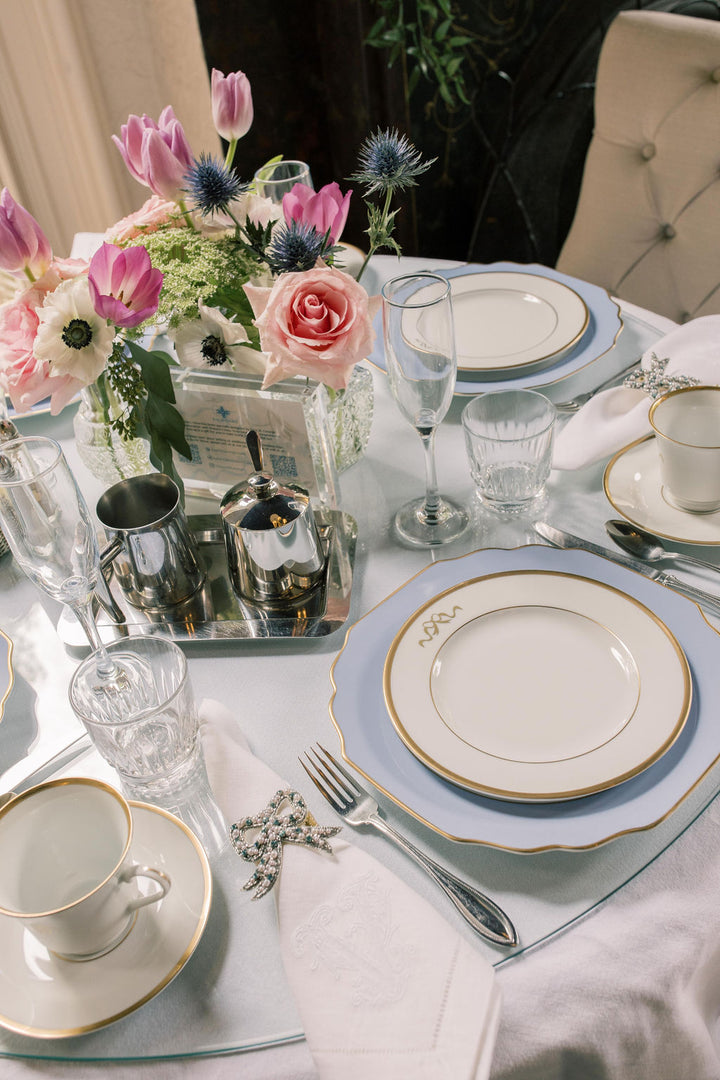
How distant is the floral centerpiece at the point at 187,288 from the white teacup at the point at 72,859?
0.37 metres

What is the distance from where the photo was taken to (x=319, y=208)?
842 millimetres

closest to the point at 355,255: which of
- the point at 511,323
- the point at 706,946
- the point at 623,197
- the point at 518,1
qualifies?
the point at 511,323

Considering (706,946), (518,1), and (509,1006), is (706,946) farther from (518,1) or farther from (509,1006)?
(518,1)

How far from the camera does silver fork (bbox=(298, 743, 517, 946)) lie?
0.60 m

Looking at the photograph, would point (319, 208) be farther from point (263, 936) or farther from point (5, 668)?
point (263, 936)

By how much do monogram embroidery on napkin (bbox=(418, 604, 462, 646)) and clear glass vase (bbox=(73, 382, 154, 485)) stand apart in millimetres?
379

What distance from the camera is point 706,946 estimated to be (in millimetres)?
637

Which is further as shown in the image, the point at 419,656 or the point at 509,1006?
the point at 419,656

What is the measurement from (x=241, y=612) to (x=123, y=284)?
12.8 inches

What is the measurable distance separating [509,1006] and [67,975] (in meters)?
0.30

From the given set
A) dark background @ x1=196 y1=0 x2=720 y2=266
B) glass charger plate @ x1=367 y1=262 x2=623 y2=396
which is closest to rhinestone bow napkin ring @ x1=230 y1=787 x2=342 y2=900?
glass charger plate @ x1=367 y1=262 x2=623 y2=396

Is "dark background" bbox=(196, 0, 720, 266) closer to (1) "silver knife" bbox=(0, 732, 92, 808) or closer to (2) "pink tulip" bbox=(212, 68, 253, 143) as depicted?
(2) "pink tulip" bbox=(212, 68, 253, 143)

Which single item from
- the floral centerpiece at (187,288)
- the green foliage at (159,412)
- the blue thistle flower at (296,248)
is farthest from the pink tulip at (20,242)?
the blue thistle flower at (296,248)

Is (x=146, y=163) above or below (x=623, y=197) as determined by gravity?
above
